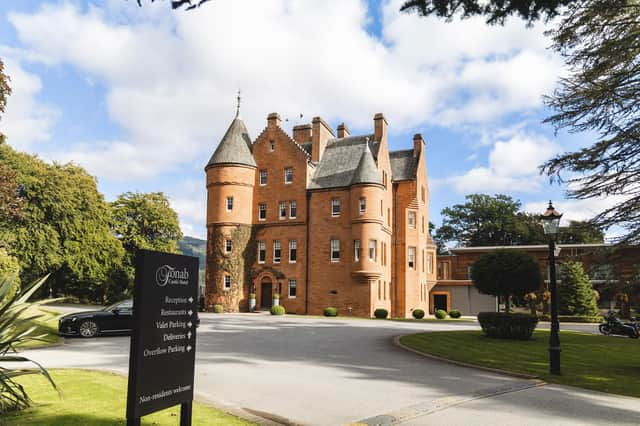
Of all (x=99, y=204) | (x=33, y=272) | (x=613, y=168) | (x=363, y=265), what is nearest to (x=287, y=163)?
(x=363, y=265)

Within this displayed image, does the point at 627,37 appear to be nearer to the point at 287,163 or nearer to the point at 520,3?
the point at 520,3

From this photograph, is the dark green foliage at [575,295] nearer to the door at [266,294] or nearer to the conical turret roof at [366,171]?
the conical turret roof at [366,171]

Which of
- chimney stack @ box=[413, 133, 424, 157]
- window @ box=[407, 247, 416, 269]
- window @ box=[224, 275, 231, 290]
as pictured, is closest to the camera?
window @ box=[224, 275, 231, 290]

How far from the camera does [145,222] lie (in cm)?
5381

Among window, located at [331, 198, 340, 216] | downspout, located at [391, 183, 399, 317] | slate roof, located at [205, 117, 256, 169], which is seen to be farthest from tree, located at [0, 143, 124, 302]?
downspout, located at [391, 183, 399, 317]

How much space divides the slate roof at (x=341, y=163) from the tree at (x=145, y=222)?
20997 mm

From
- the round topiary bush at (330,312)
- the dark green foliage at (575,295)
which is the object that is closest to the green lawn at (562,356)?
the round topiary bush at (330,312)

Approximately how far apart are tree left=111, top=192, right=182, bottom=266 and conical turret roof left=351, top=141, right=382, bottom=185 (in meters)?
24.8

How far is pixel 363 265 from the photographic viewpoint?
37.9 m

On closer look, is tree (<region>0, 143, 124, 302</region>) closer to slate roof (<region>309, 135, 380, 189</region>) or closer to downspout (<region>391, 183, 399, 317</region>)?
slate roof (<region>309, 135, 380, 189</region>)

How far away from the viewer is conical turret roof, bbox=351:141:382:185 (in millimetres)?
38875

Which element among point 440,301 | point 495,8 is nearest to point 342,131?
point 440,301

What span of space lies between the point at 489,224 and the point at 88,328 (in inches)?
2707

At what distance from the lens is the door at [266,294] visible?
4131cm
